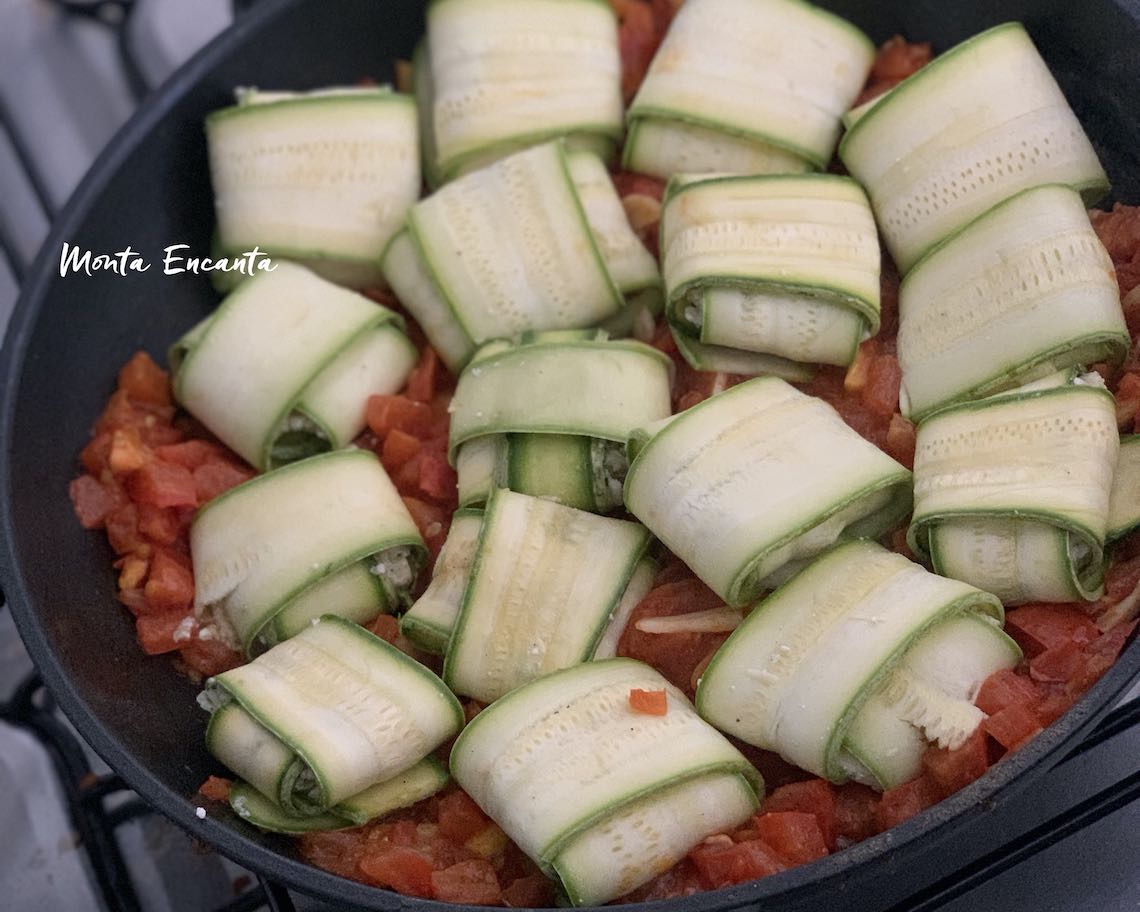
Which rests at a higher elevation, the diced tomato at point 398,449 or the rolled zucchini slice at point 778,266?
the rolled zucchini slice at point 778,266

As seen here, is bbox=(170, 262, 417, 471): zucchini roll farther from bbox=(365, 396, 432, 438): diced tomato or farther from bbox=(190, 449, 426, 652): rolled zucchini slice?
bbox=(190, 449, 426, 652): rolled zucchini slice

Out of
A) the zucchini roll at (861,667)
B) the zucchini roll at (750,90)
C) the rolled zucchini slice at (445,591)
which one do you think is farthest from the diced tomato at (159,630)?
the zucchini roll at (750,90)

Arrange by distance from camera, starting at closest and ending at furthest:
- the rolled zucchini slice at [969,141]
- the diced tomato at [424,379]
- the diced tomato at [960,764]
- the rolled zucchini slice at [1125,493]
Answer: the diced tomato at [960,764]
the rolled zucchini slice at [1125,493]
the rolled zucchini slice at [969,141]
the diced tomato at [424,379]

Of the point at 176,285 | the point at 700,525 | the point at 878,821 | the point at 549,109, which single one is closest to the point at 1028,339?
the point at 700,525

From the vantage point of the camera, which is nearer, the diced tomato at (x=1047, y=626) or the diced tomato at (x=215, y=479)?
the diced tomato at (x=1047, y=626)

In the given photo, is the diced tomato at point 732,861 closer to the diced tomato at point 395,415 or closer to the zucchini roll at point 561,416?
the zucchini roll at point 561,416

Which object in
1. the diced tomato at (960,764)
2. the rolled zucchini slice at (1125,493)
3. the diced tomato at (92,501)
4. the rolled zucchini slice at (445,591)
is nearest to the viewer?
the diced tomato at (960,764)

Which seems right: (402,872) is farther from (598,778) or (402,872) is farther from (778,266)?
(778,266)
